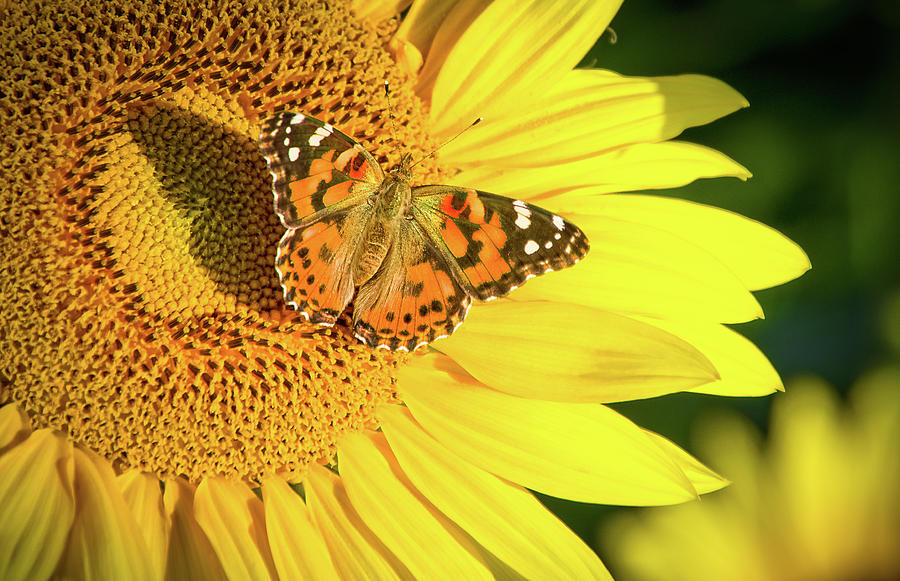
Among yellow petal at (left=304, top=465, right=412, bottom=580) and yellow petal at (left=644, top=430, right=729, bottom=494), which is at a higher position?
A: yellow petal at (left=644, top=430, right=729, bottom=494)

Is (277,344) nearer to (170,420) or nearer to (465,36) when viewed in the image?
(170,420)

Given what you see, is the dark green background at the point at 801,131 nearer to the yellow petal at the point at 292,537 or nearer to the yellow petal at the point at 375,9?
the yellow petal at the point at 375,9

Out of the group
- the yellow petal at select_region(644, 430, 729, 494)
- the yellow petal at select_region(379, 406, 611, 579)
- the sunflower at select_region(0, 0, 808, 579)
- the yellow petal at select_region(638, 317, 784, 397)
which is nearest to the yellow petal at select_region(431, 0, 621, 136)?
the sunflower at select_region(0, 0, 808, 579)

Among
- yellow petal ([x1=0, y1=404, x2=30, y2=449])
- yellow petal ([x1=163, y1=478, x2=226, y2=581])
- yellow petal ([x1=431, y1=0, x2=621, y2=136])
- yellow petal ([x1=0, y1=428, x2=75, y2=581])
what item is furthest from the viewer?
yellow petal ([x1=431, y1=0, x2=621, y2=136])

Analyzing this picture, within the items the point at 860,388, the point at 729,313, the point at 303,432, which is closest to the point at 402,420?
the point at 303,432

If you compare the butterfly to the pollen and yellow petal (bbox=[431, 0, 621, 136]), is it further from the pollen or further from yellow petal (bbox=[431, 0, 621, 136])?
yellow petal (bbox=[431, 0, 621, 136])
